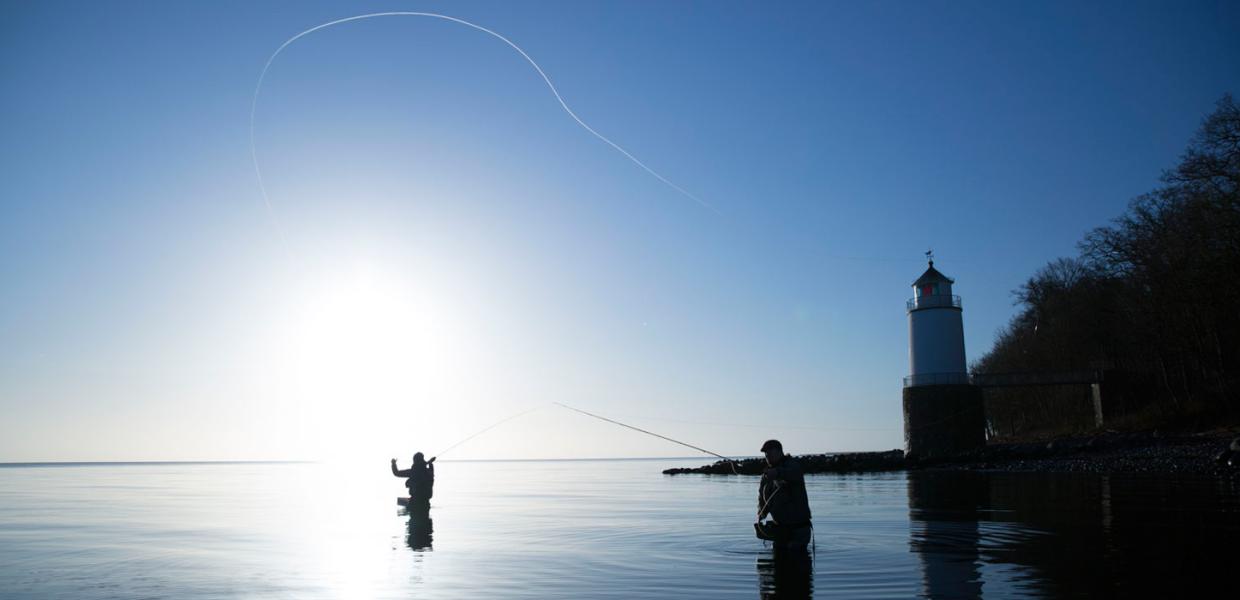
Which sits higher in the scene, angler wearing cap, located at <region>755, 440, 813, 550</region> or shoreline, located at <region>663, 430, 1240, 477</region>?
angler wearing cap, located at <region>755, 440, 813, 550</region>

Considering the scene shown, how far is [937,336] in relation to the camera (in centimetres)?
5731

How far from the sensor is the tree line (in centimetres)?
4003

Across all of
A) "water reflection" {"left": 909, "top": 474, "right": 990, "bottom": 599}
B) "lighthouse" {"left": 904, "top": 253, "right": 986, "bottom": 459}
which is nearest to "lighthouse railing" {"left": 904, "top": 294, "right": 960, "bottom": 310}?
"lighthouse" {"left": 904, "top": 253, "right": 986, "bottom": 459}

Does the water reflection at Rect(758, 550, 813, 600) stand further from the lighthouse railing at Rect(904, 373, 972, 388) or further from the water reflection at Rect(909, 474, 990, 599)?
the lighthouse railing at Rect(904, 373, 972, 388)

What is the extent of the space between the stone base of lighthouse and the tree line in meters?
10.4

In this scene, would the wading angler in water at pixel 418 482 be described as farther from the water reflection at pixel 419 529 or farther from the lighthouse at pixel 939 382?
the lighthouse at pixel 939 382

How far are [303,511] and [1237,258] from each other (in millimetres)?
44260

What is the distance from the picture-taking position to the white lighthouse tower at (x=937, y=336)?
57003mm

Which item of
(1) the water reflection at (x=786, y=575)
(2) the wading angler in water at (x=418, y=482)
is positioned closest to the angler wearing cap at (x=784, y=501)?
(1) the water reflection at (x=786, y=575)

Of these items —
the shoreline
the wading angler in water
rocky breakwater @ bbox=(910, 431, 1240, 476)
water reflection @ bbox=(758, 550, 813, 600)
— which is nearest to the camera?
water reflection @ bbox=(758, 550, 813, 600)

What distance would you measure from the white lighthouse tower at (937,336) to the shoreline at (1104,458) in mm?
5523

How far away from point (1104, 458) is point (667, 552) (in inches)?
1481

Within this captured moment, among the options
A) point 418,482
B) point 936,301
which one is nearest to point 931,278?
point 936,301

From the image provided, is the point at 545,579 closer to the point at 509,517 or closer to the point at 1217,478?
the point at 509,517
